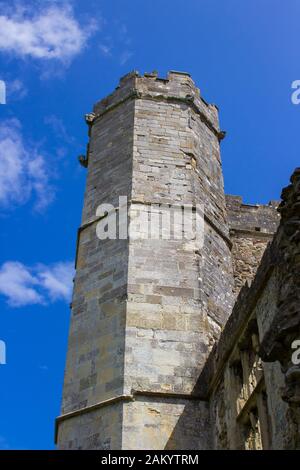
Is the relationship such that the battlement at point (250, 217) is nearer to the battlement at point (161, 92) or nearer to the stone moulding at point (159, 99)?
the battlement at point (161, 92)

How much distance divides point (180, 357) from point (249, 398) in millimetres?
1374

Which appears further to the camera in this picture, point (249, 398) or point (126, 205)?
point (126, 205)

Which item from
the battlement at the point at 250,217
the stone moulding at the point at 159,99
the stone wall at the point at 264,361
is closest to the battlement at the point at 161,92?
the stone moulding at the point at 159,99

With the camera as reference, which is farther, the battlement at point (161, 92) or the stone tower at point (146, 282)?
the battlement at point (161, 92)

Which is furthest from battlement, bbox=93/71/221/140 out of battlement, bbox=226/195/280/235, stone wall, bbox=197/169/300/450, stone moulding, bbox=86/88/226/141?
stone wall, bbox=197/169/300/450

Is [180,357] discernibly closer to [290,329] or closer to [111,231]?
[111,231]

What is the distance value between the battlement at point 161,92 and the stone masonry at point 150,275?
1.0 inches

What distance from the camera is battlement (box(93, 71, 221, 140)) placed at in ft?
35.4

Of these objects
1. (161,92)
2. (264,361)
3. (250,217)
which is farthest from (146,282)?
(250,217)

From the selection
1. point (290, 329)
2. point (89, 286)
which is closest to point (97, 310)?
point (89, 286)

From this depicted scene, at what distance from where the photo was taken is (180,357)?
740 cm

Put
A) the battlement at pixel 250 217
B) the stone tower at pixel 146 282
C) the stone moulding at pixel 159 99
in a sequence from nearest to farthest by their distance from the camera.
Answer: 1. the stone tower at pixel 146 282
2. the stone moulding at pixel 159 99
3. the battlement at pixel 250 217

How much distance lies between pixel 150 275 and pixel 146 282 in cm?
13

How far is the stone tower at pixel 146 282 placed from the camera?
273 inches
